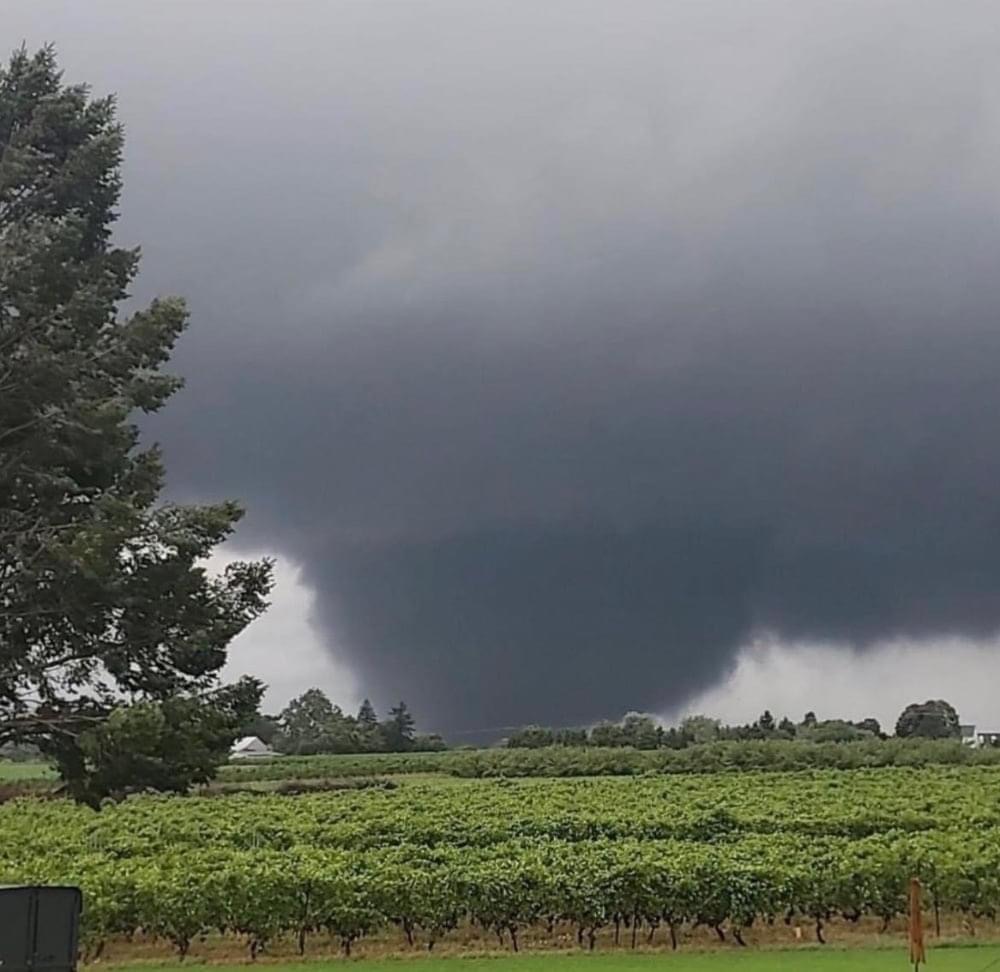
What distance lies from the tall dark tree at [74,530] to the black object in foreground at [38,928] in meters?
5.41

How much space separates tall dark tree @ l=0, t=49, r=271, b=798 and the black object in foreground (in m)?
5.41

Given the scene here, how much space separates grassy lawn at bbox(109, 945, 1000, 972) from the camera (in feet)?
61.5

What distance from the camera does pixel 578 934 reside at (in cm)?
2238

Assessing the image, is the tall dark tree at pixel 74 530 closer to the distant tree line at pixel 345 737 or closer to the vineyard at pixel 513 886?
the vineyard at pixel 513 886

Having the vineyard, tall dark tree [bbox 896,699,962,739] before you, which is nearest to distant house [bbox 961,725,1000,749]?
tall dark tree [bbox 896,699,962,739]

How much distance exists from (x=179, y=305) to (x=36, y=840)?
1623 cm

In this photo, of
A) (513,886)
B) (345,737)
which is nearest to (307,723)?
(345,737)

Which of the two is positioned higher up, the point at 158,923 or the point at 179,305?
the point at 179,305

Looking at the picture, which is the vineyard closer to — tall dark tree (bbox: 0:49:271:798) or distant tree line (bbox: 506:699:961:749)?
tall dark tree (bbox: 0:49:271:798)

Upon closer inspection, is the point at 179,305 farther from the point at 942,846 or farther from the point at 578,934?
the point at 942,846

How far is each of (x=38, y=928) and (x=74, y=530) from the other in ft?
21.9

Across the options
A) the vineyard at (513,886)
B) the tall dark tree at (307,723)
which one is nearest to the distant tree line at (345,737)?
the tall dark tree at (307,723)

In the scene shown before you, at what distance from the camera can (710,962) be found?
64.6 feet

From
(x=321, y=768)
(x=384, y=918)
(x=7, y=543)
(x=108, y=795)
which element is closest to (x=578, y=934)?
(x=384, y=918)
